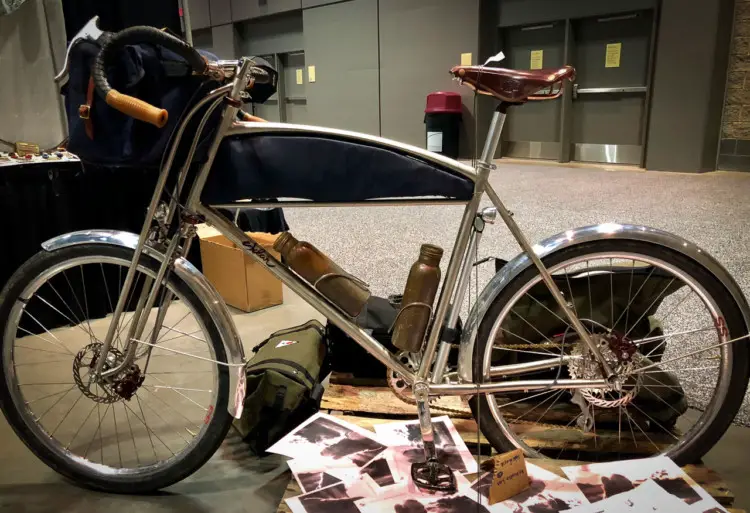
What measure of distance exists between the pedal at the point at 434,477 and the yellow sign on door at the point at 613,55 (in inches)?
218

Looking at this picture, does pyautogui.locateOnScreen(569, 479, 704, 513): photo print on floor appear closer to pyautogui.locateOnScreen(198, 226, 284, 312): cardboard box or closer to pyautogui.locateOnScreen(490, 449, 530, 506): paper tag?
pyautogui.locateOnScreen(490, 449, 530, 506): paper tag

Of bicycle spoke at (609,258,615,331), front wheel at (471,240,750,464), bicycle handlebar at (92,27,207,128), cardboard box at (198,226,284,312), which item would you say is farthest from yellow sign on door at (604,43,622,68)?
bicycle handlebar at (92,27,207,128)

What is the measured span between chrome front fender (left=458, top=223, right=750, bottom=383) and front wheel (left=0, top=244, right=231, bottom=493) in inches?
25.4

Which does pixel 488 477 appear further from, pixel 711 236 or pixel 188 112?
pixel 711 236

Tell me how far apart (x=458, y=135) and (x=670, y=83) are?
2378 millimetres

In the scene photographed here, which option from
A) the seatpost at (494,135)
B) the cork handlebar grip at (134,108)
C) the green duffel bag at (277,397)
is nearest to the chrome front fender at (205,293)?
the green duffel bag at (277,397)

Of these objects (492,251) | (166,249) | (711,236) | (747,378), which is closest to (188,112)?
(166,249)

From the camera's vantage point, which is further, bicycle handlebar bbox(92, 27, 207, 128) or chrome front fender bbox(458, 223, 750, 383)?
chrome front fender bbox(458, 223, 750, 383)

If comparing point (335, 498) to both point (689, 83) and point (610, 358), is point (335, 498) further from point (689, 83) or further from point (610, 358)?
point (689, 83)

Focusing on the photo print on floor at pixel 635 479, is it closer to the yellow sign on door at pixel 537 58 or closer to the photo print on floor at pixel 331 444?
the photo print on floor at pixel 331 444

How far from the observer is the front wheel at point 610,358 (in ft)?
4.58

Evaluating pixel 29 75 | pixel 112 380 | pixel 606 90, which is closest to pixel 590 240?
pixel 112 380

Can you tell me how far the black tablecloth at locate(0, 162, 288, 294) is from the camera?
8.15 feet

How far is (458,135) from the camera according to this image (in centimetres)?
700
